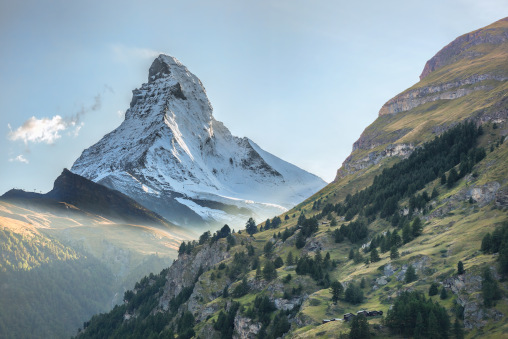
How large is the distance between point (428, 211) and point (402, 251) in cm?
2904

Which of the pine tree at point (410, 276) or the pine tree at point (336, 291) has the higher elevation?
the pine tree at point (410, 276)

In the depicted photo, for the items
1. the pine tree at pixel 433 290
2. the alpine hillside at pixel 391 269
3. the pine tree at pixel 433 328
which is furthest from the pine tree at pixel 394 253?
the pine tree at pixel 433 328

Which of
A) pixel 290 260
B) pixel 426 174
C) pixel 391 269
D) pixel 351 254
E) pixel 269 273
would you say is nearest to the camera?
pixel 391 269

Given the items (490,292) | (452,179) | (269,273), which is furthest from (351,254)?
(490,292)

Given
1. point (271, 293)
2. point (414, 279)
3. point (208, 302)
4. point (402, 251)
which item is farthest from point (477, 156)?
point (208, 302)

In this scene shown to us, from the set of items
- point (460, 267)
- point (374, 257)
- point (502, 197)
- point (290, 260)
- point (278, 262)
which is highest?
point (502, 197)

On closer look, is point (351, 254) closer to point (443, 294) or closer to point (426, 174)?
point (426, 174)

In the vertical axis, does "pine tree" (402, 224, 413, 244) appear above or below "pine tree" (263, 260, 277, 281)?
above

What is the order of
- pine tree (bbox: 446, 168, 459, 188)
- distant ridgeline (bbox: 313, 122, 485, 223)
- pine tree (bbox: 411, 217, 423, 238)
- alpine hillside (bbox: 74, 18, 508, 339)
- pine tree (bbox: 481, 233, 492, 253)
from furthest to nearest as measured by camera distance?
distant ridgeline (bbox: 313, 122, 485, 223) → pine tree (bbox: 446, 168, 459, 188) → pine tree (bbox: 411, 217, 423, 238) → pine tree (bbox: 481, 233, 492, 253) → alpine hillside (bbox: 74, 18, 508, 339)

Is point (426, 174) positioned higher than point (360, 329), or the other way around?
point (426, 174)

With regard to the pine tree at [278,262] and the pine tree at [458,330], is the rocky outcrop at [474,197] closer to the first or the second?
the pine tree at [458,330]

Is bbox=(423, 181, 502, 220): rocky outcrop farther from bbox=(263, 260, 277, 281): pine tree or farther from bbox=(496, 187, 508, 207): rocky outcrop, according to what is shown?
bbox=(263, 260, 277, 281): pine tree

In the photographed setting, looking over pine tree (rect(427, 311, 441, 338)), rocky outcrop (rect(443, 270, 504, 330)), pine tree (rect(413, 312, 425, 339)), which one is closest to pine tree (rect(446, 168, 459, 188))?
rocky outcrop (rect(443, 270, 504, 330))

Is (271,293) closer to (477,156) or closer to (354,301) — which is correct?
(354,301)
